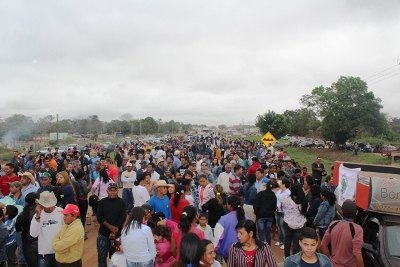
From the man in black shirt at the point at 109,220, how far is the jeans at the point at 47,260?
0.86 metres

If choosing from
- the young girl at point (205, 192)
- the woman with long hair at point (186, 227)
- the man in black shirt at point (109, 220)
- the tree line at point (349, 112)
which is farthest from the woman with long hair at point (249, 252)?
the tree line at point (349, 112)

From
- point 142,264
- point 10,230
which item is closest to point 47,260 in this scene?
point 10,230

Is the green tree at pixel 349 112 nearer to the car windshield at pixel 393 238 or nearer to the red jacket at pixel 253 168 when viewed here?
the red jacket at pixel 253 168

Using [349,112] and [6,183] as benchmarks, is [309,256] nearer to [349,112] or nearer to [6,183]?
[6,183]

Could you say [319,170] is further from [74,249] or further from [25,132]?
[25,132]

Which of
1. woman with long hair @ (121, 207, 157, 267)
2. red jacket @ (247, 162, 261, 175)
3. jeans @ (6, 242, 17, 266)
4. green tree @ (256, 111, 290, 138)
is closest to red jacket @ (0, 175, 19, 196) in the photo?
jeans @ (6, 242, 17, 266)

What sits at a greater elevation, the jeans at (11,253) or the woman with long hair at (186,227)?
the woman with long hair at (186,227)

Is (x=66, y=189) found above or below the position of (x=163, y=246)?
above

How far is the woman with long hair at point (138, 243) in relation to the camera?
490 cm

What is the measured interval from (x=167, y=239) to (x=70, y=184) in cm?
387

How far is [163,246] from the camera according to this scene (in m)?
4.98

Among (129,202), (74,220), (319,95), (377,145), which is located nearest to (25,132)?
(319,95)

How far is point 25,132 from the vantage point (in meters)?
69.7

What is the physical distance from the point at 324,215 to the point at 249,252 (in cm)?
316
